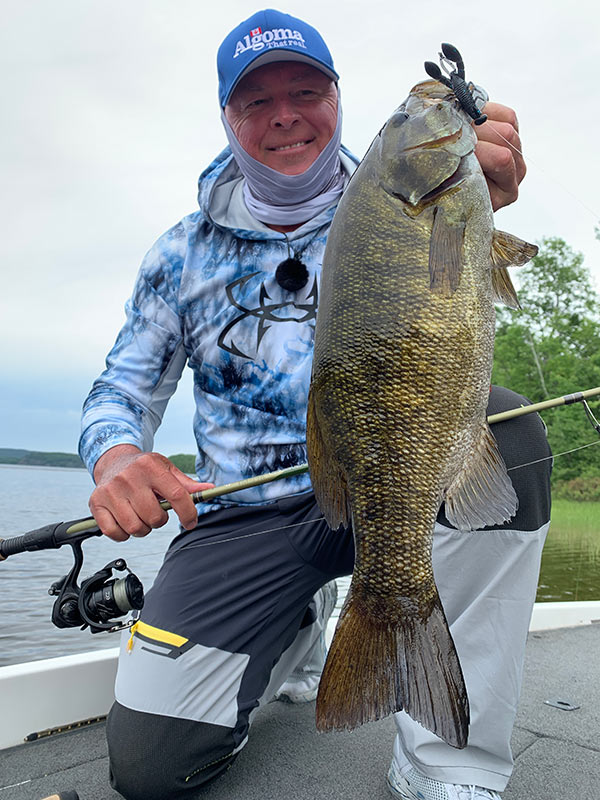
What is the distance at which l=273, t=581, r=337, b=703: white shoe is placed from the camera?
274 cm

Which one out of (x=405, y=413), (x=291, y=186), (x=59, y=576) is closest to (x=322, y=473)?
(x=405, y=413)

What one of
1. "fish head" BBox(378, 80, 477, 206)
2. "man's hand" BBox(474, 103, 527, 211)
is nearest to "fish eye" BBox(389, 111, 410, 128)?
"fish head" BBox(378, 80, 477, 206)

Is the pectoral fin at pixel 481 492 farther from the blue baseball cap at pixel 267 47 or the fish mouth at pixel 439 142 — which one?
the blue baseball cap at pixel 267 47

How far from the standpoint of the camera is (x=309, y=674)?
2791 millimetres

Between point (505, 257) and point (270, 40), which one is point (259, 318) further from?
point (505, 257)

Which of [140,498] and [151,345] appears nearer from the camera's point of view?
[140,498]

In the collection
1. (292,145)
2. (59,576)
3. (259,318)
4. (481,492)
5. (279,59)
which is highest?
(279,59)

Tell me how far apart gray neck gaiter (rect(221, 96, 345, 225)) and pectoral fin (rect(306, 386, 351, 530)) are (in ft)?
4.38

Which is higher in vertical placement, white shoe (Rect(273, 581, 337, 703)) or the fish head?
the fish head

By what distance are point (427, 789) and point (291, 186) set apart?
2070 mm

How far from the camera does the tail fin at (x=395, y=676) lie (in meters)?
1.47

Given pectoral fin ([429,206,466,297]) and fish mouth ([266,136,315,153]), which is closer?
pectoral fin ([429,206,466,297])

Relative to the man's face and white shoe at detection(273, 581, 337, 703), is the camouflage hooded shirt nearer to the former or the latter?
the man's face

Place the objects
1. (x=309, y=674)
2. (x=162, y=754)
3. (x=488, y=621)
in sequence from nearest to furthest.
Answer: (x=488, y=621) < (x=162, y=754) < (x=309, y=674)
